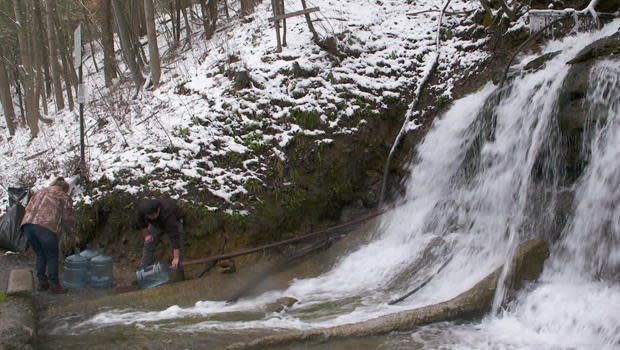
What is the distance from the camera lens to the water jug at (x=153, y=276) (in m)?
6.20

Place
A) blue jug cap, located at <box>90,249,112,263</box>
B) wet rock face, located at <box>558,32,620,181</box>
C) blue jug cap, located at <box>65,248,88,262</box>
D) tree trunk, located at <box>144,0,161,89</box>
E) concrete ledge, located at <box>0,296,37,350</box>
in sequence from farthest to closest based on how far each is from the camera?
tree trunk, located at <box>144,0,161,89</box> < blue jug cap, located at <box>90,249,112,263</box> < blue jug cap, located at <box>65,248,88,262</box> < wet rock face, located at <box>558,32,620,181</box> < concrete ledge, located at <box>0,296,37,350</box>

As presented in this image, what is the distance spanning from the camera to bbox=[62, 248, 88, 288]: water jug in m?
6.32

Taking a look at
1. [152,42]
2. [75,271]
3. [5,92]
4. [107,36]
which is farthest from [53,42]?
[75,271]

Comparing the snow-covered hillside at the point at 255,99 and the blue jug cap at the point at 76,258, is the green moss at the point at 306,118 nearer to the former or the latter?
the snow-covered hillside at the point at 255,99

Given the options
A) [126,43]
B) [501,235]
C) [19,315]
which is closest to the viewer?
[19,315]

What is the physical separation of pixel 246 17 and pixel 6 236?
7.78m

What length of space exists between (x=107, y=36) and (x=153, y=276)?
1073 centimetres

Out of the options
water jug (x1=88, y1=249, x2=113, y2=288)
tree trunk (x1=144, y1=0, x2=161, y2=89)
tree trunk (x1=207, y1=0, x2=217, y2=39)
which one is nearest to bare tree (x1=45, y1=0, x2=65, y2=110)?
tree trunk (x1=144, y1=0, x2=161, y2=89)

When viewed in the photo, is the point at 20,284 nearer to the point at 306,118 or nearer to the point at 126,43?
the point at 306,118

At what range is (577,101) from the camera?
575 cm

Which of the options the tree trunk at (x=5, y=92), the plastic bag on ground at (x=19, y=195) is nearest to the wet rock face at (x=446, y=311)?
the plastic bag on ground at (x=19, y=195)

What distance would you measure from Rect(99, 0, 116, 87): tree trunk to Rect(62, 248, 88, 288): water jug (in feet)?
32.0

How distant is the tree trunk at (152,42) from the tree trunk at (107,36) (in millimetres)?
3683

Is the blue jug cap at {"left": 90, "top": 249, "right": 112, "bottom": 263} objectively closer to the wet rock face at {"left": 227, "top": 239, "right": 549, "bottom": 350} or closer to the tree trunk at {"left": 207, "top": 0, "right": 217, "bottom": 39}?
the wet rock face at {"left": 227, "top": 239, "right": 549, "bottom": 350}
